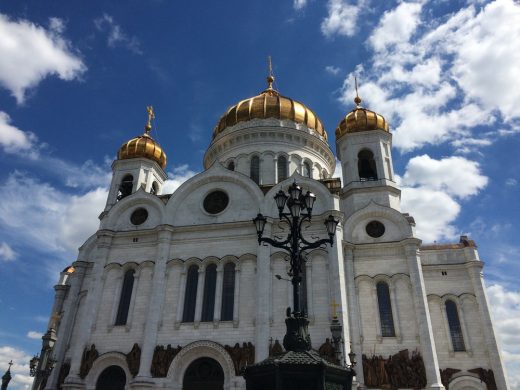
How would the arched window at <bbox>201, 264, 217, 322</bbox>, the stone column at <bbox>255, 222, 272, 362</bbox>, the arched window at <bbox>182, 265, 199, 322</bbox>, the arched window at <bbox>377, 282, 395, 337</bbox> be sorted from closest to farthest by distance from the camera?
the stone column at <bbox>255, 222, 272, 362</bbox>
the arched window at <bbox>377, 282, 395, 337</bbox>
the arched window at <bbox>201, 264, 217, 322</bbox>
the arched window at <bbox>182, 265, 199, 322</bbox>

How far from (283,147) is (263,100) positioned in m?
3.88

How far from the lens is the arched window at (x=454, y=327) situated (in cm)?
2019

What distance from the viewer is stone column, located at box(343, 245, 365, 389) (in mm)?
18562

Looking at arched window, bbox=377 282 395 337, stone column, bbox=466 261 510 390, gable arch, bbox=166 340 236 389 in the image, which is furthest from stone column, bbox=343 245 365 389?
stone column, bbox=466 261 510 390

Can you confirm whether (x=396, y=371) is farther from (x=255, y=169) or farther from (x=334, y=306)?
(x=255, y=169)

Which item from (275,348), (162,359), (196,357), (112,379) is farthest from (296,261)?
(112,379)

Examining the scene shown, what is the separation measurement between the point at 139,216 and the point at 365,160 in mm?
13679

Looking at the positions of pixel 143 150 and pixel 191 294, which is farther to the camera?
pixel 143 150

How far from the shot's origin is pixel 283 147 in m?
28.4

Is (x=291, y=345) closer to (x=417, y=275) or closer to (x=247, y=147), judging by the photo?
(x=417, y=275)

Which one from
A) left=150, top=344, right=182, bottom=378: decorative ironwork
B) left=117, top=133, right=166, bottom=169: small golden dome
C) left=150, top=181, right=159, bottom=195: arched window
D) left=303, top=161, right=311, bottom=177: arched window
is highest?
left=117, top=133, right=166, bottom=169: small golden dome

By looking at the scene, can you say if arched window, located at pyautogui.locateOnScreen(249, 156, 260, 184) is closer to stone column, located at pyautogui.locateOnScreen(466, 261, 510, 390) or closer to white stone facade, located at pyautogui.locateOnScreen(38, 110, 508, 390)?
white stone facade, located at pyautogui.locateOnScreen(38, 110, 508, 390)

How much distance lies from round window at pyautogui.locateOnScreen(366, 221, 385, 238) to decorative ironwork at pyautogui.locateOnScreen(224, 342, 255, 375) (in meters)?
8.46

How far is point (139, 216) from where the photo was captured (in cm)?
2425
